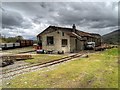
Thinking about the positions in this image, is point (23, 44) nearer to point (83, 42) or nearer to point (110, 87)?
point (83, 42)

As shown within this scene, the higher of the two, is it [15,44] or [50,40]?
[50,40]

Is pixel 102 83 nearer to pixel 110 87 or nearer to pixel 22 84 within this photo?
pixel 110 87

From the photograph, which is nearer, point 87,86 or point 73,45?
point 87,86

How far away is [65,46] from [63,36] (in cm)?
198

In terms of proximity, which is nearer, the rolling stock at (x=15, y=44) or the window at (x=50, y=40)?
A: the window at (x=50, y=40)

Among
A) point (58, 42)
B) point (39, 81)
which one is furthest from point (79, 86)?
point (58, 42)

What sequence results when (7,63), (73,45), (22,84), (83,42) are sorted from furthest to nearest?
(83,42) < (73,45) < (7,63) < (22,84)

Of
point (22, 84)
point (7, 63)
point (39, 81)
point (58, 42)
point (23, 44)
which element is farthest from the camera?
point (23, 44)

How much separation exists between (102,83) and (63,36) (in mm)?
26112

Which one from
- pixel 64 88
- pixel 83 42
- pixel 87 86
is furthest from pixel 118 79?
pixel 83 42

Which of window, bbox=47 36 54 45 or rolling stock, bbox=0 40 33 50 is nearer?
window, bbox=47 36 54 45

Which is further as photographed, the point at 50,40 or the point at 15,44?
the point at 15,44

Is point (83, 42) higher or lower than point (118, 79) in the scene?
higher

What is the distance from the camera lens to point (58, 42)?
36.3m
